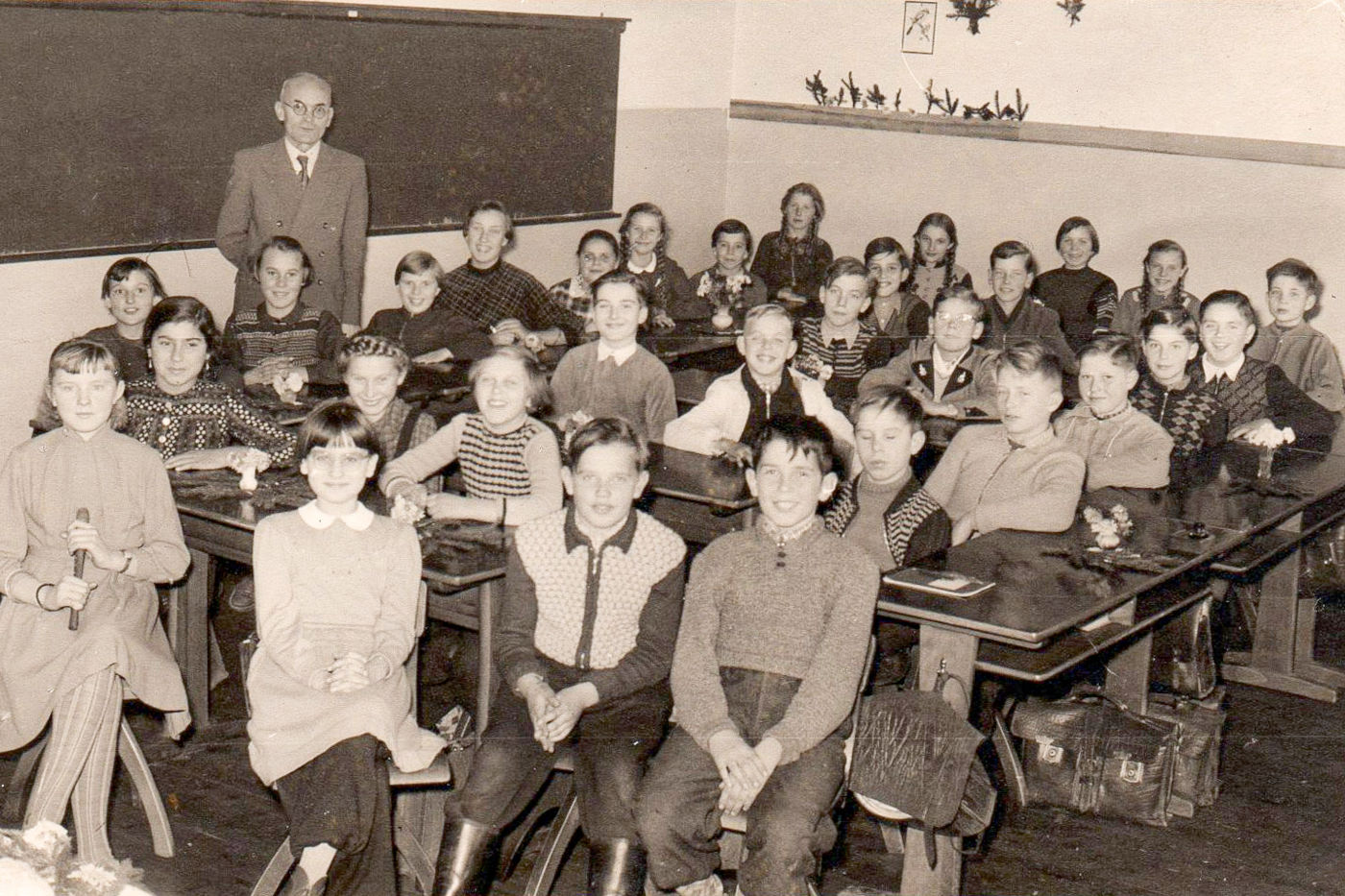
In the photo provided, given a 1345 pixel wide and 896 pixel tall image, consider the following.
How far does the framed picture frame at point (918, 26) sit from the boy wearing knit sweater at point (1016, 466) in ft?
15.6

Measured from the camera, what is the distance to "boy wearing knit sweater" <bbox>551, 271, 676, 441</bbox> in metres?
4.66

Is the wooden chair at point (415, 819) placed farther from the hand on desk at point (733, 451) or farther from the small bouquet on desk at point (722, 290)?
the small bouquet on desk at point (722, 290)

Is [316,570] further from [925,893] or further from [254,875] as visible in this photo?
[925,893]

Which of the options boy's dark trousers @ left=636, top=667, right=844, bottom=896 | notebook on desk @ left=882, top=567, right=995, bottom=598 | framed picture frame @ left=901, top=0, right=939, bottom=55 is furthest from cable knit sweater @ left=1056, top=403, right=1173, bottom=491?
framed picture frame @ left=901, top=0, right=939, bottom=55

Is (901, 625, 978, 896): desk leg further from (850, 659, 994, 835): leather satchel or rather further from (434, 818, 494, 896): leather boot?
(434, 818, 494, 896): leather boot

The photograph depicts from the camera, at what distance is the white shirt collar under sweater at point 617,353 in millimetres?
4711

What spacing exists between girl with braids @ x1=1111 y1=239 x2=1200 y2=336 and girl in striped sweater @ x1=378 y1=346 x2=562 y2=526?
153 inches

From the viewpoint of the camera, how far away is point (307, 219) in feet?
18.8

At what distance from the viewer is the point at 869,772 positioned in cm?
293

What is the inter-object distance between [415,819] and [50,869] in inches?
60.0

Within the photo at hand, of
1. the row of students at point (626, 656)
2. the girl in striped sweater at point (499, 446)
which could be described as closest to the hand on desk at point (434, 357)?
the girl in striped sweater at point (499, 446)

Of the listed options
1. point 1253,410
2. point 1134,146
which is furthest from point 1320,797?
point 1134,146

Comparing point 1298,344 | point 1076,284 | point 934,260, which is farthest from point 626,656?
point 934,260

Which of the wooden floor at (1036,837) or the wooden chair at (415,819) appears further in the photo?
the wooden floor at (1036,837)
